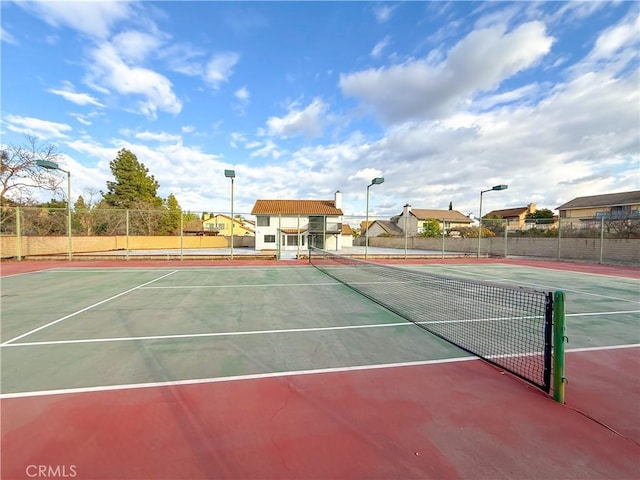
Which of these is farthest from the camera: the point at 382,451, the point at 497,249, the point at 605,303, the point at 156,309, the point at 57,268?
the point at 497,249

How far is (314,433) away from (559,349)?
287cm

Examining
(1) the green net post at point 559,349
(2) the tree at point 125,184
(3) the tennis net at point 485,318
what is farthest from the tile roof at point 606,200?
(2) the tree at point 125,184

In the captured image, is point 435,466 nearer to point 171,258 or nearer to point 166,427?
point 166,427

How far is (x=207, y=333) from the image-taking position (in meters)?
5.24

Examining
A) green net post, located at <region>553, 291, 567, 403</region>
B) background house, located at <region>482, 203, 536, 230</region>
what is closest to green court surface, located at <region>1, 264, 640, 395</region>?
green net post, located at <region>553, 291, 567, 403</region>

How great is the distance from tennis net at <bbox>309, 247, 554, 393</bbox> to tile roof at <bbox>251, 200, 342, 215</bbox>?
25449mm

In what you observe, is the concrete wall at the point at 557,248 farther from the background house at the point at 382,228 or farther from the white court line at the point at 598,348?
the background house at the point at 382,228

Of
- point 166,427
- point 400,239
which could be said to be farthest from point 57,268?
point 400,239

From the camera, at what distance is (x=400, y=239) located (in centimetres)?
4056

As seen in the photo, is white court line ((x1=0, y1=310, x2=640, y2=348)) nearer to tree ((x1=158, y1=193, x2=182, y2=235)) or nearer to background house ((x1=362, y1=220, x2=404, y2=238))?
tree ((x1=158, y1=193, x2=182, y2=235))

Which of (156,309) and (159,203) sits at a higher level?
(159,203)

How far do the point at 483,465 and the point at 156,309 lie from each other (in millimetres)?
7118

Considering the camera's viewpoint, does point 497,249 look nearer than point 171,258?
No

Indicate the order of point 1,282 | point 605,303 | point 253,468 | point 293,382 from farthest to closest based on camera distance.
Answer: point 1,282 → point 605,303 → point 293,382 → point 253,468
